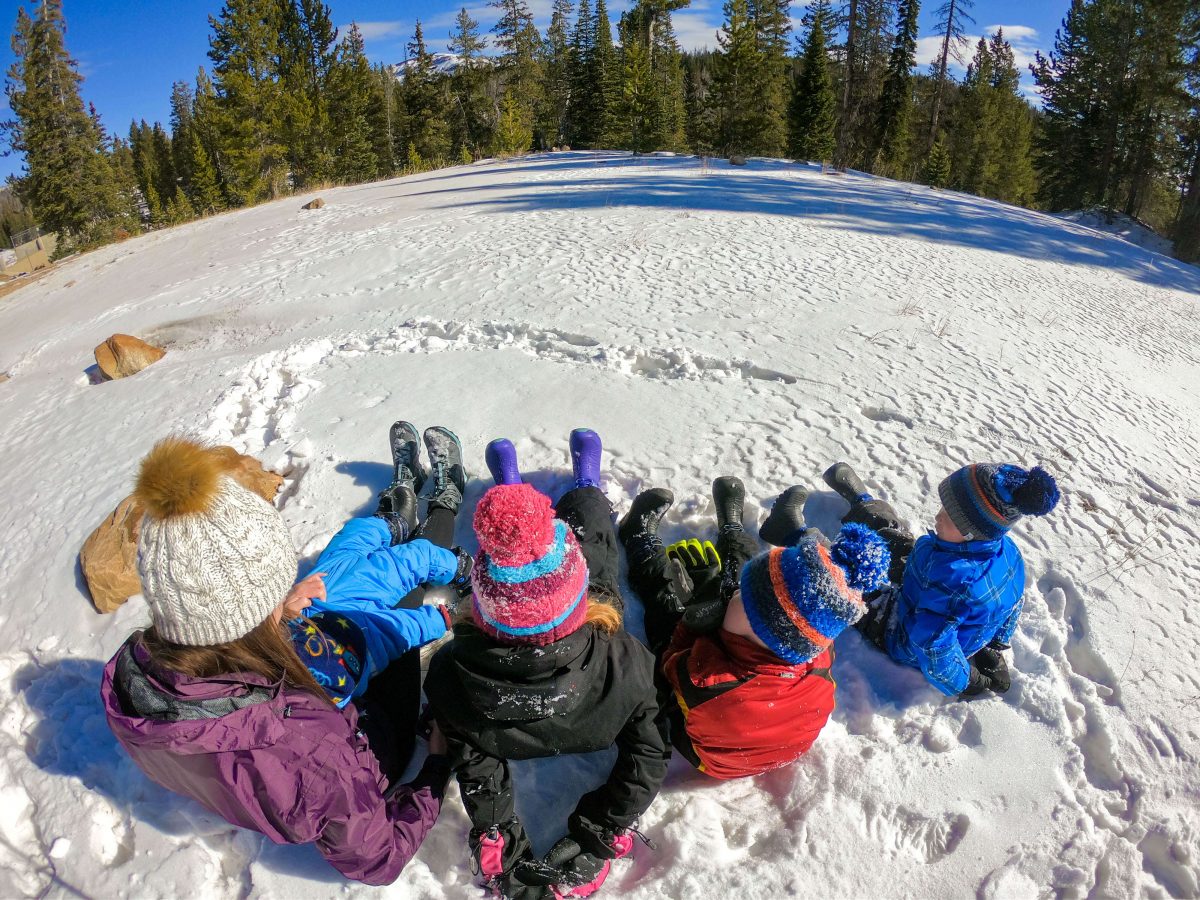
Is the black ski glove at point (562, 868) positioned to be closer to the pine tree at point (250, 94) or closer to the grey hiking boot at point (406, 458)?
the grey hiking boot at point (406, 458)

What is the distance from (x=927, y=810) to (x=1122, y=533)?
247 centimetres

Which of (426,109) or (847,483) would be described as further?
(426,109)

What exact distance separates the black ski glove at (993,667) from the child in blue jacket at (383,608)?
8.43 ft

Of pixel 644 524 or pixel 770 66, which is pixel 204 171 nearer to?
pixel 770 66

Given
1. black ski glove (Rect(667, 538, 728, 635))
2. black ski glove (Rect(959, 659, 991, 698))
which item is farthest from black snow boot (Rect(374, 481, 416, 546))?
black ski glove (Rect(959, 659, 991, 698))

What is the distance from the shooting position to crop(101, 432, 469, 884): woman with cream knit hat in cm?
171

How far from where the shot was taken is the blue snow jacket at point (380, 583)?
2.66 meters

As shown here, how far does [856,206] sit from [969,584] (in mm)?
10902

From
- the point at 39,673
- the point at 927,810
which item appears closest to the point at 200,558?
the point at 39,673

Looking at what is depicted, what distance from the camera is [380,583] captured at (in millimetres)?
2953

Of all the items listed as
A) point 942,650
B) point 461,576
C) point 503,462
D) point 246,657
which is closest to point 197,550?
point 246,657

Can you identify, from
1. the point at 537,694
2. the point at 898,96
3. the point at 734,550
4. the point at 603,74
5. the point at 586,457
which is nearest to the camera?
the point at 537,694

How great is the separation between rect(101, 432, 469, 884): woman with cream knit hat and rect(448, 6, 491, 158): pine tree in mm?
38299

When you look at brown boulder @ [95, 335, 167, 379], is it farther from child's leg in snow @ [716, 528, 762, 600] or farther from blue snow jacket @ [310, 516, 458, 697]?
child's leg in snow @ [716, 528, 762, 600]
